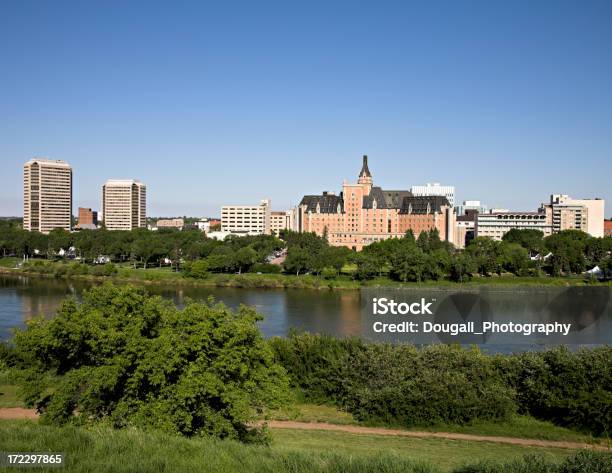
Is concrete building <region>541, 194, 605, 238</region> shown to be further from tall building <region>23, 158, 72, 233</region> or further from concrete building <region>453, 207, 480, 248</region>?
tall building <region>23, 158, 72, 233</region>

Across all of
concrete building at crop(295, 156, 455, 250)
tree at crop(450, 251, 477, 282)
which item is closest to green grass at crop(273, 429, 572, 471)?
tree at crop(450, 251, 477, 282)

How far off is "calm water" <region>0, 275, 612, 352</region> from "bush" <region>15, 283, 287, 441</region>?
44.6 feet

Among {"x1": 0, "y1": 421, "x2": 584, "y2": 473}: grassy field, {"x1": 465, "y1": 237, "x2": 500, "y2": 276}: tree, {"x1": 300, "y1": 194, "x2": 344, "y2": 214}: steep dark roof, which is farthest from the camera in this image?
{"x1": 300, "y1": 194, "x2": 344, "y2": 214}: steep dark roof

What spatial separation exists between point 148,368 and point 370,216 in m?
66.2

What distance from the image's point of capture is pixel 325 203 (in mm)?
76125

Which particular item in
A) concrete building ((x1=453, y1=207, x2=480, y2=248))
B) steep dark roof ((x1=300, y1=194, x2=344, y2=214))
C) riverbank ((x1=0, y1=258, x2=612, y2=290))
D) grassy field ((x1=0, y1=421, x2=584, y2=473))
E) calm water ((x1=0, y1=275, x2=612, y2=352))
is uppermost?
steep dark roof ((x1=300, y1=194, x2=344, y2=214))

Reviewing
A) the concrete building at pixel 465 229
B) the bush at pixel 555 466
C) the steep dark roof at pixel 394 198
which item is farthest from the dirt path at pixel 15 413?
the concrete building at pixel 465 229

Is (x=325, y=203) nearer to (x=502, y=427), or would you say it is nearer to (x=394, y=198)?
(x=394, y=198)

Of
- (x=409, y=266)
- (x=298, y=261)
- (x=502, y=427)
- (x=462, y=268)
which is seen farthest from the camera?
(x=298, y=261)

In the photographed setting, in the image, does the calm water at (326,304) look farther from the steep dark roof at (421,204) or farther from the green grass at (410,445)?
the steep dark roof at (421,204)

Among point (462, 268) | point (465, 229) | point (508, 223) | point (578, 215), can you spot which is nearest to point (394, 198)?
point (465, 229)

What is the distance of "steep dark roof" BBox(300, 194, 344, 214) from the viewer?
2977 inches

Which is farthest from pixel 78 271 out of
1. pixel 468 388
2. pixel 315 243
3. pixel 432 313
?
pixel 468 388

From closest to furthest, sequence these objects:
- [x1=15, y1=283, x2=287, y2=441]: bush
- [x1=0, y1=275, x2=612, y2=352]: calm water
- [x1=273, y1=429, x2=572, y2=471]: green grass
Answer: [x1=15, y1=283, x2=287, y2=441]: bush → [x1=273, y1=429, x2=572, y2=471]: green grass → [x1=0, y1=275, x2=612, y2=352]: calm water
